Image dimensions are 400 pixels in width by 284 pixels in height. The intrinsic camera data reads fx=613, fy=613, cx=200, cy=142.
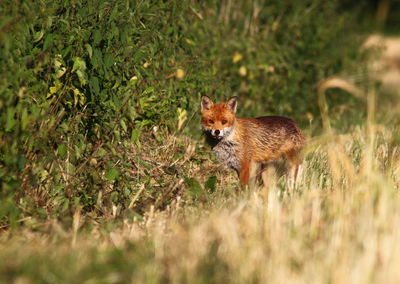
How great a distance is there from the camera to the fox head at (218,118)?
23.7 feet

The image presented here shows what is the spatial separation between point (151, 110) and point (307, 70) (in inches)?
218

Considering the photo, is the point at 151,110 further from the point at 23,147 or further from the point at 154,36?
the point at 23,147

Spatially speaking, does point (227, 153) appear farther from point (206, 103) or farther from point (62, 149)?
point (62, 149)

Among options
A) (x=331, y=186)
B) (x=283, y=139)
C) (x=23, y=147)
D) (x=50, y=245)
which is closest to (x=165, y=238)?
(x=50, y=245)

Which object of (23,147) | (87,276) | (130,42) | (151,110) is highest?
Result: (130,42)

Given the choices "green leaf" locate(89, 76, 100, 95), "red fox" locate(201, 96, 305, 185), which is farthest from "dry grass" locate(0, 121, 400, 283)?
"red fox" locate(201, 96, 305, 185)

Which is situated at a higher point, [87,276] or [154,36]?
[154,36]

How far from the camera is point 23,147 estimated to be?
17.6 ft

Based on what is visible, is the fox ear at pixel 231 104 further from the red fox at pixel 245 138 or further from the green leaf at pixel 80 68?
the green leaf at pixel 80 68

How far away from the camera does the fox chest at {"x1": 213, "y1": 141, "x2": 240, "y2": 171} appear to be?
7445 millimetres

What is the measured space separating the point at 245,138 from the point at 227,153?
306 millimetres

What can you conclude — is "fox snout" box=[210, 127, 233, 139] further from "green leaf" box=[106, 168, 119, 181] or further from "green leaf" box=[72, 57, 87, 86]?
"green leaf" box=[72, 57, 87, 86]

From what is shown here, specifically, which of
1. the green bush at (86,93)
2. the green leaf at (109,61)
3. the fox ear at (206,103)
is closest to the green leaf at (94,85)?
the green bush at (86,93)

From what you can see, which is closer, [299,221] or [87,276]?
[87,276]
